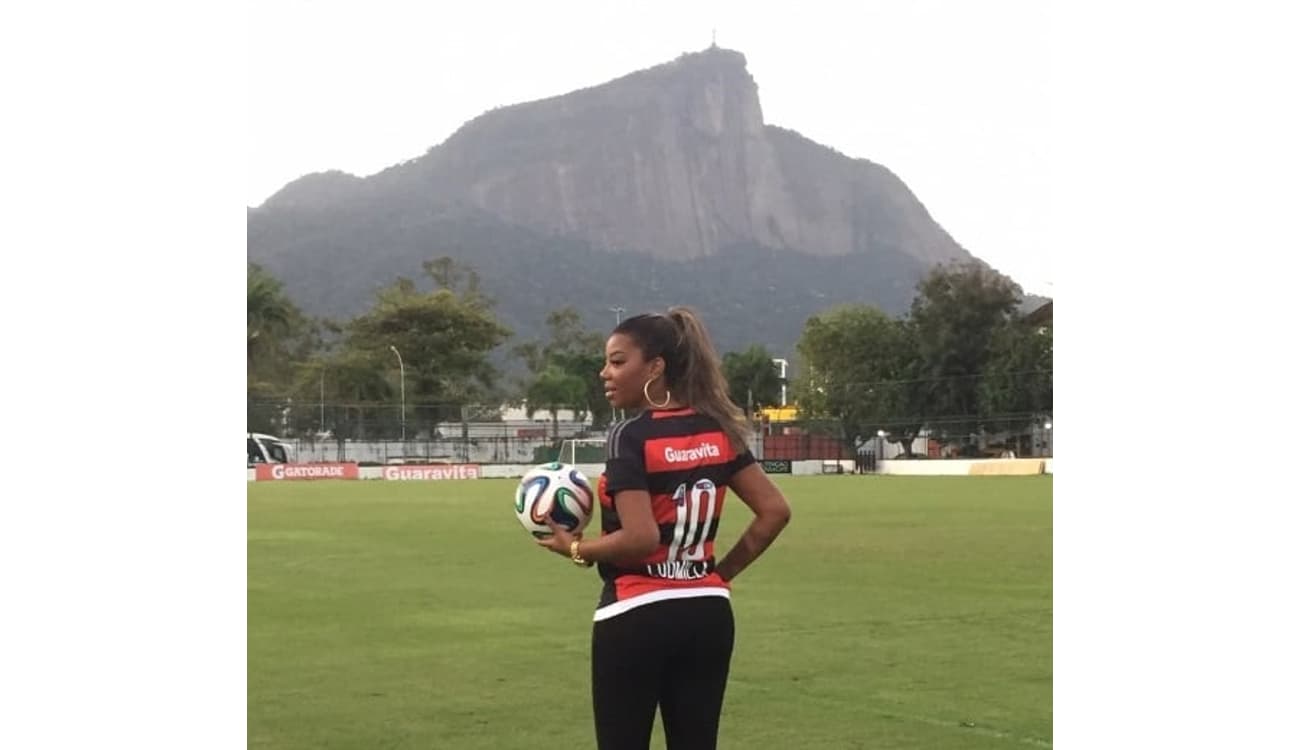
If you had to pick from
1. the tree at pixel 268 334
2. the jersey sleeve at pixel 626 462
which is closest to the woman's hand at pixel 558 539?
the jersey sleeve at pixel 626 462

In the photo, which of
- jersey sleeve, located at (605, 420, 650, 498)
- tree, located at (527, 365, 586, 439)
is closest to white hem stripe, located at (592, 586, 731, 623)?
jersey sleeve, located at (605, 420, 650, 498)

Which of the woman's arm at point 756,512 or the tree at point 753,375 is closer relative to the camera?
the woman's arm at point 756,512

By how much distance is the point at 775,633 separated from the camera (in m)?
11.5

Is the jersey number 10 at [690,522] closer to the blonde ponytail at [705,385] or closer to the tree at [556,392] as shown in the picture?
the blonde ponytail at [705,385]

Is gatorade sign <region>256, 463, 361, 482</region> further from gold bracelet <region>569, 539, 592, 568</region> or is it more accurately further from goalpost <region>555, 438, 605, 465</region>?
gold bracelet <region>569, 539, 592, 568</region>

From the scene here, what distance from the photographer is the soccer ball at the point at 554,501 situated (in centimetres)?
471

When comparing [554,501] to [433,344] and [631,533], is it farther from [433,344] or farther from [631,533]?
[433,344]

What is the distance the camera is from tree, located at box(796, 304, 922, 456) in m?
72.1

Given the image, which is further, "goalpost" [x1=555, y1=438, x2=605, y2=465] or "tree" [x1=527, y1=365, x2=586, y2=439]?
"tree" [x1=527, y1=365, x2=586, y2=439]

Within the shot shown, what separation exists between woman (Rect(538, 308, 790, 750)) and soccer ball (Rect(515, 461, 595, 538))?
37 cm

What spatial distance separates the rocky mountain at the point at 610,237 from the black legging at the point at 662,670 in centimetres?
14262

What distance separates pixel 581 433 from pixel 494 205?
12450 centimetres

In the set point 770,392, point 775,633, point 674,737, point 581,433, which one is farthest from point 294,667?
point 770,392

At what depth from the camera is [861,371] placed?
83688 mm
